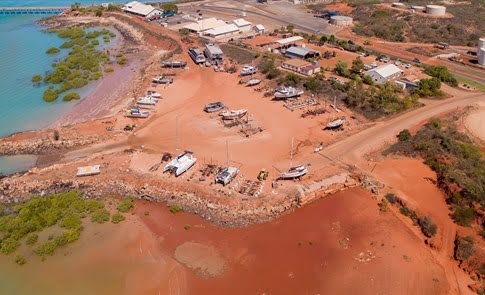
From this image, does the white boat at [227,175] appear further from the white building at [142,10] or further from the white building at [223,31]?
the white building at [142,10]

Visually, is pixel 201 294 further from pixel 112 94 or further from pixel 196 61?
A: pixel 196 61

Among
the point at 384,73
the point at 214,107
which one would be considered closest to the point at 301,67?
the point at 384,73

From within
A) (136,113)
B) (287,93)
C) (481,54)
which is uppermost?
(481,54)

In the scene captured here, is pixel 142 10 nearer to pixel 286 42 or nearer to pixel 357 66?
pixel 286 42

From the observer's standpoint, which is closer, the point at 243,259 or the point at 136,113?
the point at 243,259

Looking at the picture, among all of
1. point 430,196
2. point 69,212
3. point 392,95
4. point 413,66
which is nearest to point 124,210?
point 69,212

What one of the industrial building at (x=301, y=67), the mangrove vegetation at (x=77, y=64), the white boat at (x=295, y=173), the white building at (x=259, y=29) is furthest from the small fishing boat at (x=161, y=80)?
the white building at (x=259, y=29)

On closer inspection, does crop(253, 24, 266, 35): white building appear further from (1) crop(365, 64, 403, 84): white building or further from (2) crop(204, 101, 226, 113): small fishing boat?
(2) crop(204, 101, 226, 113): small fishing boat
